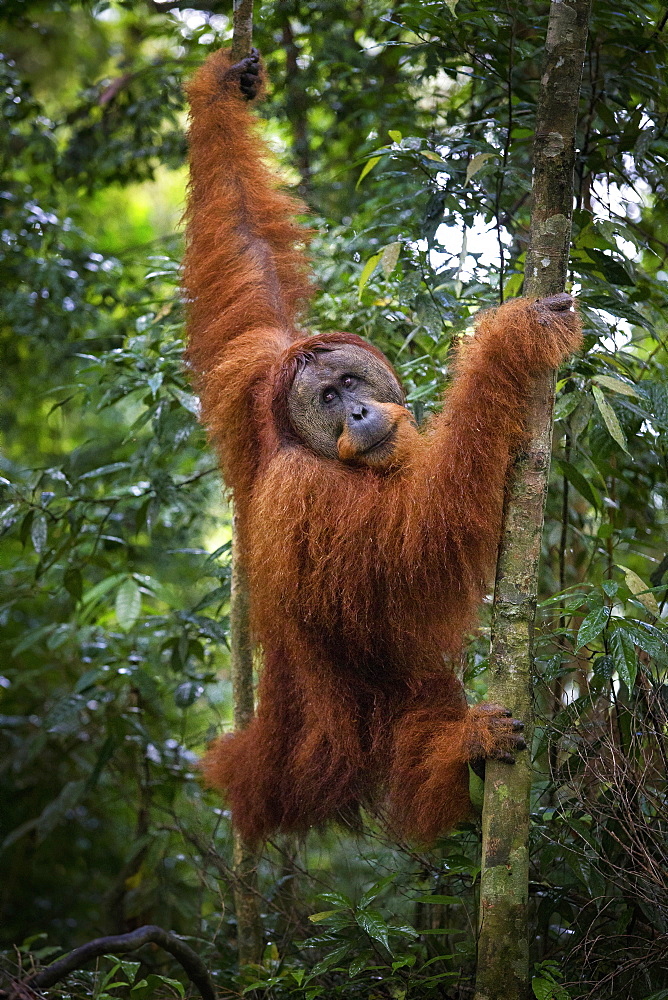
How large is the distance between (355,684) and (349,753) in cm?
21

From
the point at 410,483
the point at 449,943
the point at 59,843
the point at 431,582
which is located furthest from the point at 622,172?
the point at 59,843

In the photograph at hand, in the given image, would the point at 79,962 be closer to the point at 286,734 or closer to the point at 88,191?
the point at 286,734

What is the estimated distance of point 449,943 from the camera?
2912 millimetres

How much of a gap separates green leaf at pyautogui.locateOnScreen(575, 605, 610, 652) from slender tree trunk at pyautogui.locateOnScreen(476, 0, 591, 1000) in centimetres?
15

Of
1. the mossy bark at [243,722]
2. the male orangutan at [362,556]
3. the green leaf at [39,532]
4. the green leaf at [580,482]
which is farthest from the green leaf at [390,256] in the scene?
the green leaf at [39,532]

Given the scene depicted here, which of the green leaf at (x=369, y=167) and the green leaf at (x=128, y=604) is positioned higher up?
the green leaf at (x=369, y=167)

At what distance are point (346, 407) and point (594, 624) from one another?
982mm

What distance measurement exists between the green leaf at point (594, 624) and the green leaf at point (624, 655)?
48mm

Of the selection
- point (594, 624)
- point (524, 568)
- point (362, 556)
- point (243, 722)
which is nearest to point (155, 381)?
point (362, 556)

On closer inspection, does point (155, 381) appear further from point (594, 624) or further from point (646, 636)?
point (646, 636)

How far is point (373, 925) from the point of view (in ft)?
7.70

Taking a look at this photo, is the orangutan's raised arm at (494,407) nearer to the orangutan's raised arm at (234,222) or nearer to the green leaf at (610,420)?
the green leaf at (610,420)

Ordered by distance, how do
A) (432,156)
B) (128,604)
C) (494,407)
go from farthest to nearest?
(128,604), (432,156), (494,407)

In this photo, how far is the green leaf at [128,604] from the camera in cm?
338
